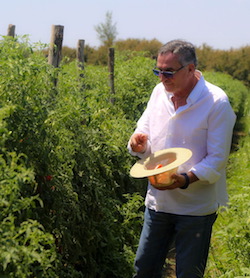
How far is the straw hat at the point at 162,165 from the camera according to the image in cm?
335

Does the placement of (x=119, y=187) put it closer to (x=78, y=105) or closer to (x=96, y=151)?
(x=96, y=151)

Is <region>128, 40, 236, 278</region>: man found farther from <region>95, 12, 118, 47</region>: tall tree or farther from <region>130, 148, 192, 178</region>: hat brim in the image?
<region>95, 12, 118, 47</region>: tall tree

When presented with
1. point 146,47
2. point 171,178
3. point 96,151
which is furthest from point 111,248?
point 146,47

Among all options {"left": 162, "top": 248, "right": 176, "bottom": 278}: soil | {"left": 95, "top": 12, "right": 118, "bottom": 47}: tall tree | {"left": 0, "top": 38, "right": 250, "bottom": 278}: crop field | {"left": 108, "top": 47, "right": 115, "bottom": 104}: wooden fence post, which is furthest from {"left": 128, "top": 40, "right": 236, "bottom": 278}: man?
{"left": 95, "top": 12, "right": 118, "bottom": 47}: tall tree

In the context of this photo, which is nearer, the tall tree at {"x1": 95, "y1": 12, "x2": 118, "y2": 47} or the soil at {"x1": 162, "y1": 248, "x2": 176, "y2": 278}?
the soil at {"x1": 162, "y1": 248, "x2": 176, "y2": 278}

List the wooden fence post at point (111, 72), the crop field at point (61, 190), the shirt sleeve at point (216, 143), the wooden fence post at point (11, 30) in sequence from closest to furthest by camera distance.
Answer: the crop field at point (61, 190)
the shirt sleeve at point (216, 143)
the wooden fence post at point (111, 72)
the wooden fence post at point (11, 30)

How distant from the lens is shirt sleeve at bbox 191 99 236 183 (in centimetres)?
345

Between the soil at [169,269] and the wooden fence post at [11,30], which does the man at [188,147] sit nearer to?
the soil at [169,269]

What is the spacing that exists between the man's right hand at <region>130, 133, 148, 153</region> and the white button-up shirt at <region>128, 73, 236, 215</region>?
0.20ft

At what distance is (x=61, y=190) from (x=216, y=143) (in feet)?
3.93

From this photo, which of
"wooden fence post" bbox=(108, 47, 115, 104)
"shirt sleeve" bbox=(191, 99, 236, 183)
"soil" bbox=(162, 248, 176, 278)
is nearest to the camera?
"shirt sleeve" bbox=(191, 99, 236, 183)

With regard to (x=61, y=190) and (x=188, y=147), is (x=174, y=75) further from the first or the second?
(x=61, y=190)

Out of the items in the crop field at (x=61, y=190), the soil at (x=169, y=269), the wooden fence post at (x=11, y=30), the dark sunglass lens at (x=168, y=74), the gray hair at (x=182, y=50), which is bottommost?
the soil at (x=169, y=269)

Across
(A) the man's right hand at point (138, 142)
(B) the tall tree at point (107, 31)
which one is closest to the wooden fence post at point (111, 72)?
(A) the man's right hand at point (138, 142)
